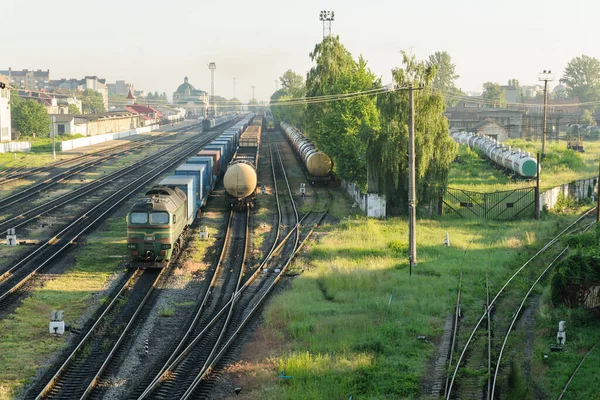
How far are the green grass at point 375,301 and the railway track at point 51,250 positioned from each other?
9131mm

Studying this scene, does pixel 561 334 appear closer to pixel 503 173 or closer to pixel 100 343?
pixel 100 343

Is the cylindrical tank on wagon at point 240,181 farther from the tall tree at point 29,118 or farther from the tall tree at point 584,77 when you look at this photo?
the tall tree at point 584,77

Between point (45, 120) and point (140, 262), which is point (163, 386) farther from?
point (45, 120)

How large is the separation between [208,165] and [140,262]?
1784 cm

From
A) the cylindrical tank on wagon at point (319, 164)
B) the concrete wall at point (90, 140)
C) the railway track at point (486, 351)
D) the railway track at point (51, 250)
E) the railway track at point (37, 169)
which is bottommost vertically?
the railway track at point (486, 351)

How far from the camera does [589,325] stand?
20594 millimetres

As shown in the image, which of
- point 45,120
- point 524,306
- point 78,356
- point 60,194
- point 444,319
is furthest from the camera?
point 45,120

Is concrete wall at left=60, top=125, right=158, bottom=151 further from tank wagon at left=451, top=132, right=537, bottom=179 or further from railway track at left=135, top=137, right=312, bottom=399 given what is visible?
railway track at left=135, top=137, right=312, bottom=399

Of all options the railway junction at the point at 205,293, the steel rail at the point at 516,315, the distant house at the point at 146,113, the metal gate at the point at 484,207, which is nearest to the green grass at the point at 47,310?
the railway junction at the point at 205,293

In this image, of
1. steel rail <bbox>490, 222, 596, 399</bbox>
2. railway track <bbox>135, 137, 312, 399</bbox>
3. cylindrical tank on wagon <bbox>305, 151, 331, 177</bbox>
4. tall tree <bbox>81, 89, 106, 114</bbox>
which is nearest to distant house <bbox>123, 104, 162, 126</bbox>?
tall tree <bbox>81, 89, 106, 114</bbox>

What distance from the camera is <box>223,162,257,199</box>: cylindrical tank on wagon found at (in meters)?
40.6

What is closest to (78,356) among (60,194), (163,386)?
(163,386)

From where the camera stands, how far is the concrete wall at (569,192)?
42972 millimetres

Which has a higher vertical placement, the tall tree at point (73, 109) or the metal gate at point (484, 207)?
the tall tree at point (73, 109)
